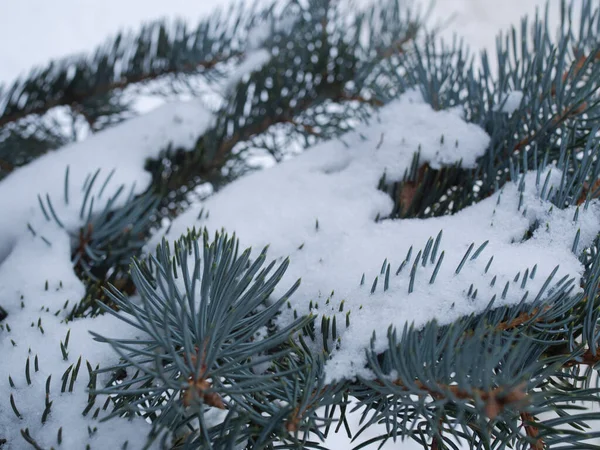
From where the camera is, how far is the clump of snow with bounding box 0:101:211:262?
70 centimetres

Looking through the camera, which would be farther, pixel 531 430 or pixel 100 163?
pixel 100 163

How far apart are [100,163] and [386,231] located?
0.50 m

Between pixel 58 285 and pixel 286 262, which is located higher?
pixel 286 262

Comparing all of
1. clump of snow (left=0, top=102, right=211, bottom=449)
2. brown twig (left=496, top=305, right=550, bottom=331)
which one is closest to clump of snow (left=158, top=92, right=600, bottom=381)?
brown twig (left=496, top=305, right=550, bottom=331)

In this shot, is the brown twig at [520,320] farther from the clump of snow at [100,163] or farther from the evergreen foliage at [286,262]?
the clump of snow at [100,163]

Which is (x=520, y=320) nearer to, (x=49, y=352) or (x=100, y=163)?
(x=49, y=352)

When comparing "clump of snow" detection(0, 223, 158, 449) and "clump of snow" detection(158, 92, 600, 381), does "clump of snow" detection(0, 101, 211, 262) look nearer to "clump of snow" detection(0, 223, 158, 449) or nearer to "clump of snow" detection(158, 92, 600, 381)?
"clump of snow" detection(0, 223, 158, 449)

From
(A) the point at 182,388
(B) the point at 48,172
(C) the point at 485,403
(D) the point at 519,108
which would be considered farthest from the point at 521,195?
(B) the point at 48,172

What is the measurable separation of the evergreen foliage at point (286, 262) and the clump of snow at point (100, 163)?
0.9 inches

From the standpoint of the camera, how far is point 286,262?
16.6 inches

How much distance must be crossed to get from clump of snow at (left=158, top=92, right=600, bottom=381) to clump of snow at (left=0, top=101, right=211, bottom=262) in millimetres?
171

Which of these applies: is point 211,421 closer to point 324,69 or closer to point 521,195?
point 521,195

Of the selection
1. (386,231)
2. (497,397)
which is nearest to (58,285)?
(386,231)

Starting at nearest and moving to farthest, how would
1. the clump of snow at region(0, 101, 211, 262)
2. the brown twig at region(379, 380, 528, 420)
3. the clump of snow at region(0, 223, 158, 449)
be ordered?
the brown twig at region(379, 380, 528, 420), the clump of snow at region(0, 223, 158, 449), the clump of snow at region(0, 101, 211, 262)
